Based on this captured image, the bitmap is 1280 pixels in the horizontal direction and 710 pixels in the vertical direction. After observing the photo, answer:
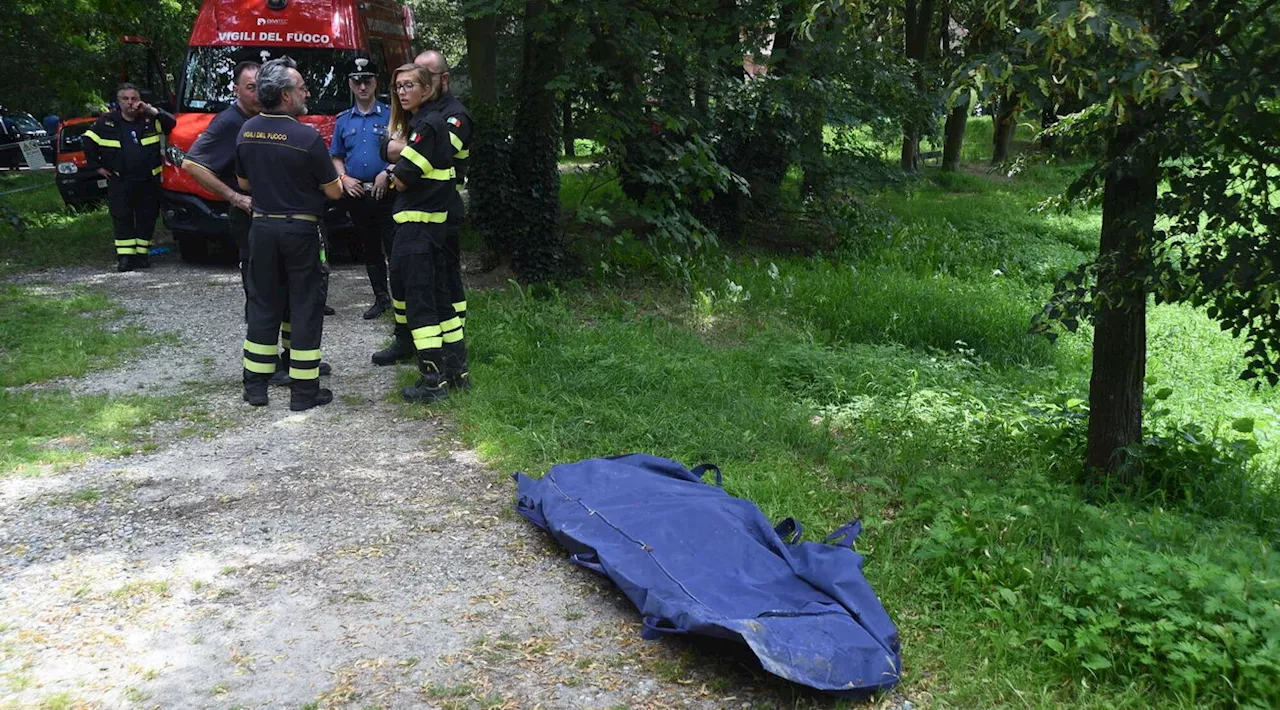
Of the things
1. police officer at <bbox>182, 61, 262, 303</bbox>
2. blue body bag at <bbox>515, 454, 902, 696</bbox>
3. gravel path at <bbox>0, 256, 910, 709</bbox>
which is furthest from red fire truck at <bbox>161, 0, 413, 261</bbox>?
blue body bag at <bbox>515, 454, 902, 696</bbox>

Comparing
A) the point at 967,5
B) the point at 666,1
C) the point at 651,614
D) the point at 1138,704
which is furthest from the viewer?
the point at 967,5

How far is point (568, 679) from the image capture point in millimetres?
3631

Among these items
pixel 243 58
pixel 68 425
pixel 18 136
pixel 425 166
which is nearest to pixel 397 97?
pixel 425 166

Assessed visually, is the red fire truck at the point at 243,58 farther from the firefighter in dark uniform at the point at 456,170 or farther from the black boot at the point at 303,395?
the black boot at the point at 303,395

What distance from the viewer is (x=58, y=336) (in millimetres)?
8172

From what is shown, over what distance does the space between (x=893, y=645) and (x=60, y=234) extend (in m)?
13.3

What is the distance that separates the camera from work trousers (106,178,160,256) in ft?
36.5

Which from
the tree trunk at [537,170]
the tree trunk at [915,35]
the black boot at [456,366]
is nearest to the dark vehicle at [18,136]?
the tree trunk at [537,170]

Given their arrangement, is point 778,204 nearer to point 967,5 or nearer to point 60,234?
point 60,234

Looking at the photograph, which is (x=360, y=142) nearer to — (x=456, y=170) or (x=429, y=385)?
(x=456, y=170)

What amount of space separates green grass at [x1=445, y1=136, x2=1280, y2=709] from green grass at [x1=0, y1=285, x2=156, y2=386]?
9.26ft

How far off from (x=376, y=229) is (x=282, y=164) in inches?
78.9

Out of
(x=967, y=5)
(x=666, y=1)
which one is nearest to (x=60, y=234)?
(x=666, y=1)

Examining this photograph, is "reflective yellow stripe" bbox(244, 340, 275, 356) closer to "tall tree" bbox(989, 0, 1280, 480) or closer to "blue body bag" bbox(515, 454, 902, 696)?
"blue body bag" bbox(515, 454, 902, 696)
